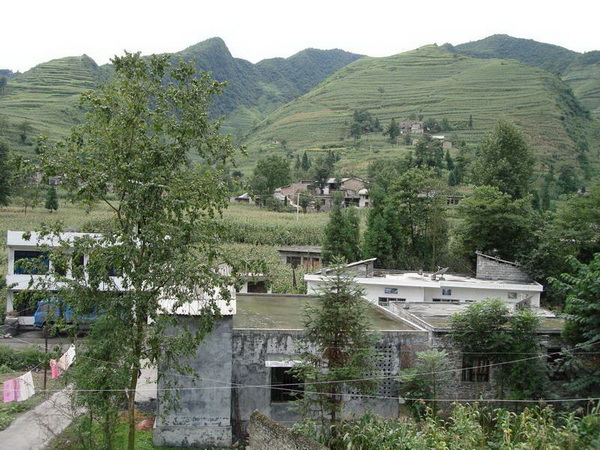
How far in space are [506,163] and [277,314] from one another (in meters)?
25.1

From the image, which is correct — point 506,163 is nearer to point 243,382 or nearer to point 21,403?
point 243,382

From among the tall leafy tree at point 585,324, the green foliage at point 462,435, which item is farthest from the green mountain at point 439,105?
the green foliage at point 462,435

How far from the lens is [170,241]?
34.9 feet

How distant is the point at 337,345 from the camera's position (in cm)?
1192

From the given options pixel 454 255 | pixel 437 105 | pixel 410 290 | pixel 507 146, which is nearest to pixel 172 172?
pixel 410 290

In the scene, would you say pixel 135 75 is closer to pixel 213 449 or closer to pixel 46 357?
pixel 46 357

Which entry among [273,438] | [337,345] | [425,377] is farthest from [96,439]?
[425,377]

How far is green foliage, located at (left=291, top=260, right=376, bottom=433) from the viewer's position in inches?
458

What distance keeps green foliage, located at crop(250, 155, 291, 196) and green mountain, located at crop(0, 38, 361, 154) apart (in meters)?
7.33

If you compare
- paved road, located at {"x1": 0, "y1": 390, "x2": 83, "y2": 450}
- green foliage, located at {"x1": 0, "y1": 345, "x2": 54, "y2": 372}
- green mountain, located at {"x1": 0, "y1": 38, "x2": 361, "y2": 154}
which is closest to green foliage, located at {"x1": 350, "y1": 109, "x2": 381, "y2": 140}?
green mountain, located at {"x1": 0, "y1": 38, "x2": 361, "y2": 154}

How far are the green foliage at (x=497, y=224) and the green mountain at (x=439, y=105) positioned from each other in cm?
4550

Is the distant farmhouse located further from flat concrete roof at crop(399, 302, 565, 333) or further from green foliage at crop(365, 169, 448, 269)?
flat concrete roof at crop(399, 302, 565, 333)

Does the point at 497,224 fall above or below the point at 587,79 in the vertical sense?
below

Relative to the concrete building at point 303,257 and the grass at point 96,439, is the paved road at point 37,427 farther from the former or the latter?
the concrete building at point 303,257
